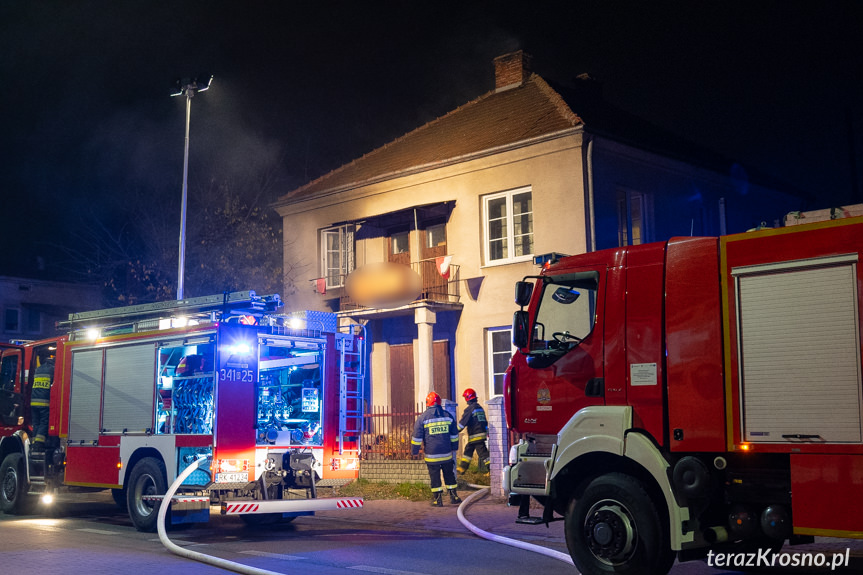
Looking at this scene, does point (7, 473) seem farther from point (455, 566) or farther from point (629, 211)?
point (629, 211)

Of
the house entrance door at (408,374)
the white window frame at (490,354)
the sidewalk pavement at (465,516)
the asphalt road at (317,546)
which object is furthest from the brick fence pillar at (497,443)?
the house entrance door at (408,374)

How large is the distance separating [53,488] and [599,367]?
364 inches

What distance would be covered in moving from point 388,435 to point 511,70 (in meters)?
10.4

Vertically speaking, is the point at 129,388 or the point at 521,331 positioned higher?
the point at 521,331

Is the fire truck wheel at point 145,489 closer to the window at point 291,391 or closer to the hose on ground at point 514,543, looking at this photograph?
the window at point 291,391

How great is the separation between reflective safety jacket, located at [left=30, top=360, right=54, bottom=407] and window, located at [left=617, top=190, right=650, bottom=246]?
1206 cm

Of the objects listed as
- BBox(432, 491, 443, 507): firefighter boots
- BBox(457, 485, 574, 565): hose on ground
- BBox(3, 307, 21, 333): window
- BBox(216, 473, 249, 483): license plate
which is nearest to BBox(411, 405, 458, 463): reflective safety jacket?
BBox(432, 491, 443, 507): firefighter boots

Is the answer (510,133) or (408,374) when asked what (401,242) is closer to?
(408,374)

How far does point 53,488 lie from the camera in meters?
12.8

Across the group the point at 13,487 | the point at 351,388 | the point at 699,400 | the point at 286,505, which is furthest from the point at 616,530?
the point at 13,487

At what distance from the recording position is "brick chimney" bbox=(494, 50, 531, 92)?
22.4 meters

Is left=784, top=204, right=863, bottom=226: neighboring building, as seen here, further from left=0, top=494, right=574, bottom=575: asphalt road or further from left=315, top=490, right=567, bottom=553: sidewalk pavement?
left=315, top=490, right=567, bottom=553: sidewalk pavement

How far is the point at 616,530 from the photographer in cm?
686

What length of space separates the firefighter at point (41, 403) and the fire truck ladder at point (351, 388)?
195 inches
